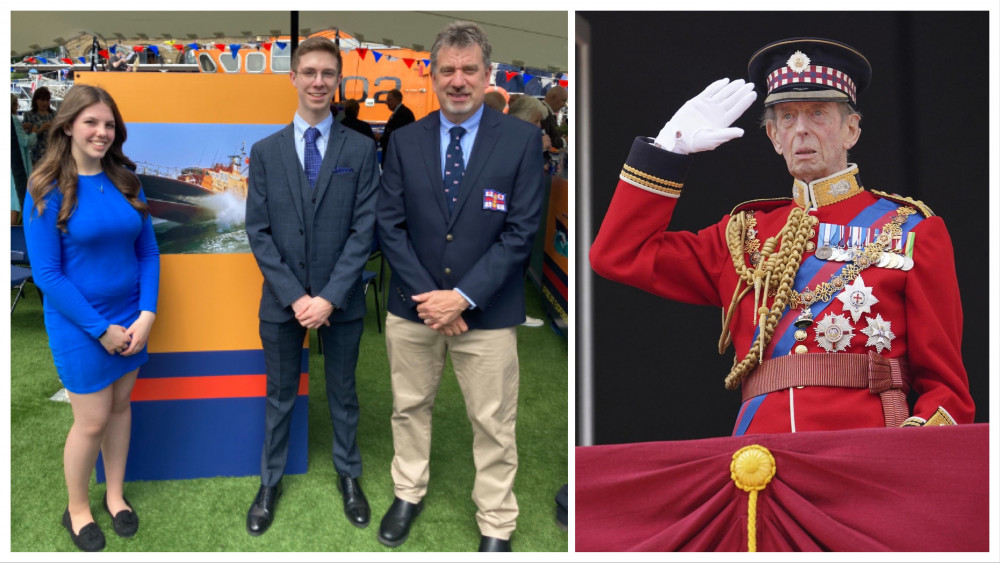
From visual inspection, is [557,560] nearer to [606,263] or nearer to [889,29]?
[606,263]

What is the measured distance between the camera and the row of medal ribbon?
1.70 meters

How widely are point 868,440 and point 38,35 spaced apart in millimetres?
4837

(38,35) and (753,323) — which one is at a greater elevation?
(38,35)

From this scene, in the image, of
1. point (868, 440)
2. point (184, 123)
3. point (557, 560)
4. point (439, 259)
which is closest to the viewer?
point (868, 440)

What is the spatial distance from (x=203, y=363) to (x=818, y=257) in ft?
6.82

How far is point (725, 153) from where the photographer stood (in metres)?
1.78

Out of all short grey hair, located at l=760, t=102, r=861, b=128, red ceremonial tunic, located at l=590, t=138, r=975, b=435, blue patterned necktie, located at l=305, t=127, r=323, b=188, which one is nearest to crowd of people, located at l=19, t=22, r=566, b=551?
blue patterned necktie, located at l=305, t=127, r=323, b=188

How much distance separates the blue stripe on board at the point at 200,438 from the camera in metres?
2.92

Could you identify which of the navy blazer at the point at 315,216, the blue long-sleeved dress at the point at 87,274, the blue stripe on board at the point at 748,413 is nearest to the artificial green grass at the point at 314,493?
the blue long-sleeved dress at the point at 87,274

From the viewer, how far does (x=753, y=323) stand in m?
1.75

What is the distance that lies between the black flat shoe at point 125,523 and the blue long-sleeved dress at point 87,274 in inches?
19.1

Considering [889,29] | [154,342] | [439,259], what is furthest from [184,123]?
[889,29]

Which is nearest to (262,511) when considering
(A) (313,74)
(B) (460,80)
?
(A) (313,74)

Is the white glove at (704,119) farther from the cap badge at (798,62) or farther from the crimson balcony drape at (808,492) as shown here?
the crimson balcony drape at (808,492)
